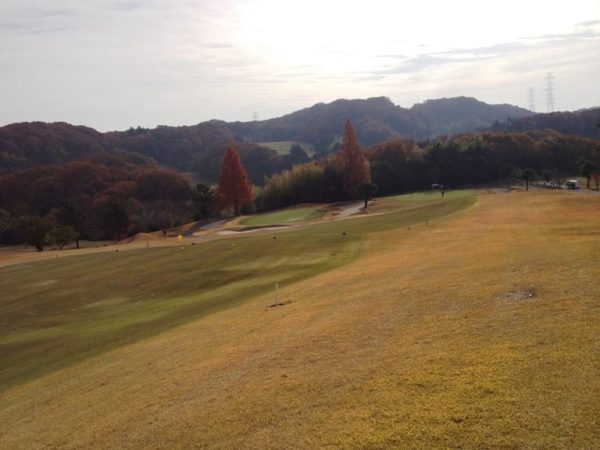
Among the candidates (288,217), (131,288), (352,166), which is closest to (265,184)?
(352,166)

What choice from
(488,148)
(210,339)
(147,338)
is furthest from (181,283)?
(488,148)

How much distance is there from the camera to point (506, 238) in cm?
3077

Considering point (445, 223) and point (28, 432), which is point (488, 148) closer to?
point (445, 223)

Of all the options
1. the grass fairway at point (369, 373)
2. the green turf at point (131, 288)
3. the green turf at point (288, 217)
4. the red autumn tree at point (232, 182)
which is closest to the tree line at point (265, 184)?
the red autumn tree at point (232, 182)

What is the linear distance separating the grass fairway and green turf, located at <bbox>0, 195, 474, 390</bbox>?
2.57 meters

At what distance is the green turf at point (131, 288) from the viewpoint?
2252 centimetres

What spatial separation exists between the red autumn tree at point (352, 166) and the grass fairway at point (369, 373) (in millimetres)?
74439

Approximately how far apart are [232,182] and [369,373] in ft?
273

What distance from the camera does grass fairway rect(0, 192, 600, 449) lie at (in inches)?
356

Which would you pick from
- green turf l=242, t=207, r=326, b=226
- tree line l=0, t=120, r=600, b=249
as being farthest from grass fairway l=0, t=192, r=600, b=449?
tree line l=0, t=120, r=600, b=249

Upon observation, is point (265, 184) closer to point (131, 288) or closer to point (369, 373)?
point (131, 288)

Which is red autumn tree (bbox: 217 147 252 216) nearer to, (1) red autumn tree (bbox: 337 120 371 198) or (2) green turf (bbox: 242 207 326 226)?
(2) green turf (bbox: 242 207 326 226)

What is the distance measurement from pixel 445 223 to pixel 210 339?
30.3 m

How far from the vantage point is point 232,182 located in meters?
93.2
